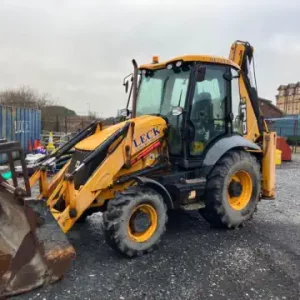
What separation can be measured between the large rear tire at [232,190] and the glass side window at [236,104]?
0.46m

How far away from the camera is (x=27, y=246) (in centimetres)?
332

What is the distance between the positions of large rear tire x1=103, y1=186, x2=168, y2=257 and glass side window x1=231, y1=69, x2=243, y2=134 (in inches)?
75.3

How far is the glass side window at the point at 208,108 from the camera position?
199 inches

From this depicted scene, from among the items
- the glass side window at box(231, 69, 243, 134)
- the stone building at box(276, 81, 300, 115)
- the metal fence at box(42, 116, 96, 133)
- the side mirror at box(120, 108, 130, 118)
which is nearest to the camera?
the glass side window at box(231, 69, 243, 134)

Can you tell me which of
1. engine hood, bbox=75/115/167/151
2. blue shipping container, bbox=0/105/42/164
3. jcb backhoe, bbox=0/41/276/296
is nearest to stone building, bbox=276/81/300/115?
blue shipping container, bbox=0/105/42/164

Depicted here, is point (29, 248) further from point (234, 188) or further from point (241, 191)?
point (241, 191)

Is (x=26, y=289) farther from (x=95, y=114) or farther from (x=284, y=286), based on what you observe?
(x=95, y=114)

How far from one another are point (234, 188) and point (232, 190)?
0.14 feet

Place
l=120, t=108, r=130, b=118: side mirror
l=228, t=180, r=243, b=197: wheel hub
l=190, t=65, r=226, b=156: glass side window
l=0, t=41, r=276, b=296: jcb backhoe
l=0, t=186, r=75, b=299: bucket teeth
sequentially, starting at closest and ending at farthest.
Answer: l=0, t=186, r=75, b=299: bucket teeth → l=0, t=41, r=276, b=296: jcb backhoe → l=190, t=65, r=226, b=156: glass side window → l=228, t=180, r=243, b=197: wheel hub → l=120, t=108, r=130, b=118: side mirror

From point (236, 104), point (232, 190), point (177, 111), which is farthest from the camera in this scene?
point (236, 104)

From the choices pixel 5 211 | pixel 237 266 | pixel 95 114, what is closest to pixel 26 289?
pixel 5 211

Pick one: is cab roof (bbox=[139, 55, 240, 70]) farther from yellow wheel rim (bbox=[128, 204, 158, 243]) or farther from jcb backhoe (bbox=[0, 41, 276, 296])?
yellow wheel rim (bbox=[128, 204, 158, 243])

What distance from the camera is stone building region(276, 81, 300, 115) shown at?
3475 cm

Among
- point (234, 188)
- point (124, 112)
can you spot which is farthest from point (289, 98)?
point (124, 112)
